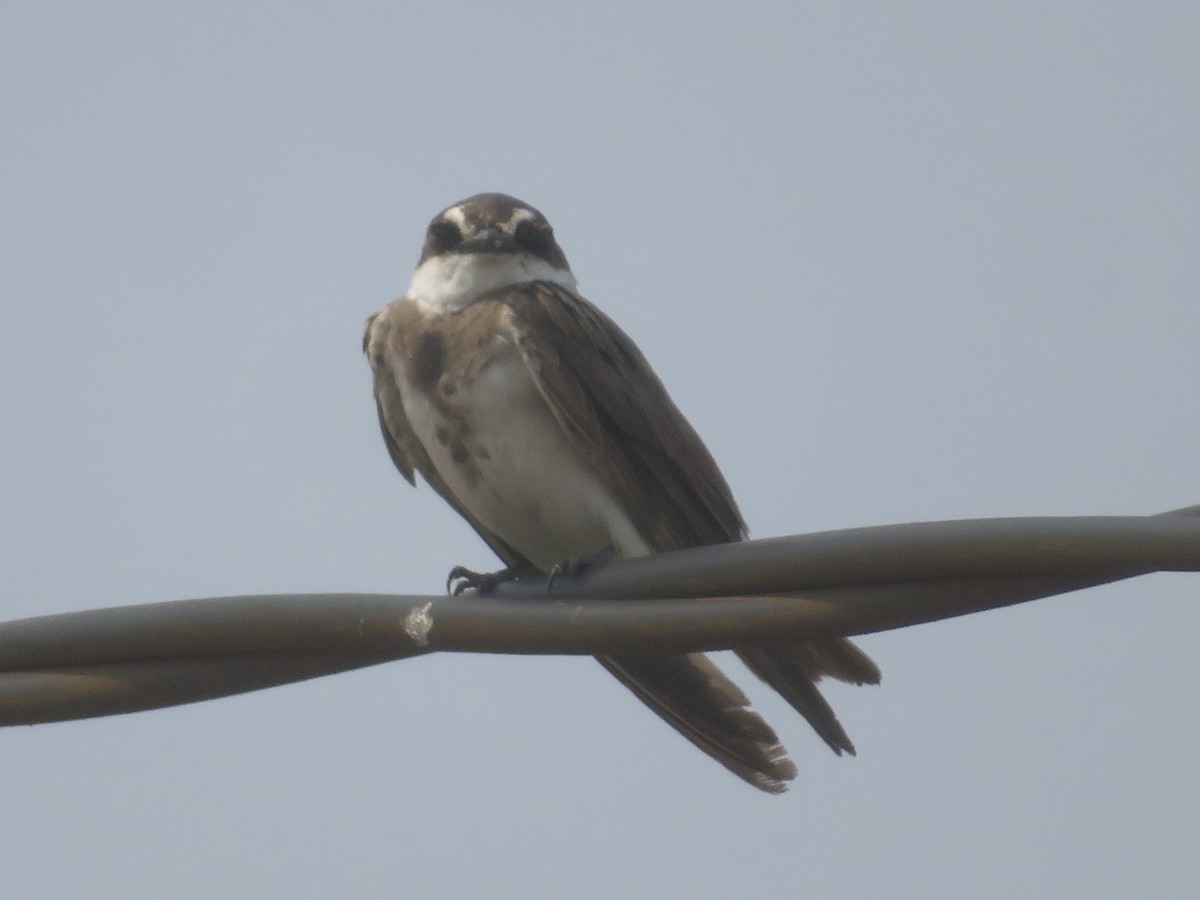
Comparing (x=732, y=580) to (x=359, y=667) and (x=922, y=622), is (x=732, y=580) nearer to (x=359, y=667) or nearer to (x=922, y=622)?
(x=922, y=622)

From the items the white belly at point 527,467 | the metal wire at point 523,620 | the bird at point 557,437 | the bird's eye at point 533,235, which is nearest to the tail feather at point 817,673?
the bird at point 557,437

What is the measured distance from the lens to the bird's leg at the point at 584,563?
18.4ft

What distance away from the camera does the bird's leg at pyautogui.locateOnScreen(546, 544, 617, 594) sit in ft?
18.4

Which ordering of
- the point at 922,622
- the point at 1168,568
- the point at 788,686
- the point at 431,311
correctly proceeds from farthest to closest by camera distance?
1. the point at 431,311
2. the point at 788,686
3. the point at 922,622
4. the point at 1168,568

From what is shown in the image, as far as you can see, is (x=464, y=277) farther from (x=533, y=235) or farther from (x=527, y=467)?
(x=527, y=467)

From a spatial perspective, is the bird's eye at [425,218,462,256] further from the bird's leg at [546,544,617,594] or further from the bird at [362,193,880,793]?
the bird's leg at [546,544,617,594]

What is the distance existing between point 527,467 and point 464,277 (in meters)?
1.05

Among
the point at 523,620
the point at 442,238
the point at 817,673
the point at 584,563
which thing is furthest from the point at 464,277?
the point at 523,620

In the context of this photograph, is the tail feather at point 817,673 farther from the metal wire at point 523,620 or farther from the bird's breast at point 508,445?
the metal wire at point 523,620

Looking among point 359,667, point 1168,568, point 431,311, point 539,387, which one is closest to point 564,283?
point 431,311

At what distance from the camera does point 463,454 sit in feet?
21.7

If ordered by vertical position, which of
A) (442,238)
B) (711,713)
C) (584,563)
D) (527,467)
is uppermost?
(442,238)

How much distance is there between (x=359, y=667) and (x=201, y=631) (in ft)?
1.11

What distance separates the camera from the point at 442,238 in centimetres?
757
